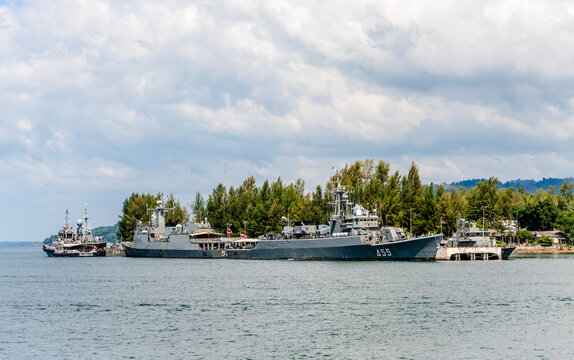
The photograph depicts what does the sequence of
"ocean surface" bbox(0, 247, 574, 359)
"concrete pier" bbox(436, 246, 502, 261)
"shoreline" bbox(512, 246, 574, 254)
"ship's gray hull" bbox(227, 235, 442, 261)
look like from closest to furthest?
1. "ocean surface" bbox(0, 247, 574, 359)
2. "ship's gray hull" bbox(227, 235, 442, 261)
3. "concrete pier" bbox(436, 246, 502, 261)
4. "shoreline" bbox(512, 246, 574, 254)

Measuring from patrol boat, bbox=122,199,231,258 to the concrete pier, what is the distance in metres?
43.3

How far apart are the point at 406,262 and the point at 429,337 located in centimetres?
6120

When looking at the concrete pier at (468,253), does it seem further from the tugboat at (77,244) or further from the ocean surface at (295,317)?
the tugboat at (77,244)

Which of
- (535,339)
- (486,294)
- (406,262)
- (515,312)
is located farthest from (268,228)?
(535,339)

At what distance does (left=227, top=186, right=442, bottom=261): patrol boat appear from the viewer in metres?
99.8

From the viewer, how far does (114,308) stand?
5241 cm

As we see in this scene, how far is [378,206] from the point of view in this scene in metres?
127

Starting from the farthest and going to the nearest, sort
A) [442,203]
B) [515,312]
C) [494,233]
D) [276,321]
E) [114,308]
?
[494,233]
[442,203]
[114,308]
[515,312]
[276,321]

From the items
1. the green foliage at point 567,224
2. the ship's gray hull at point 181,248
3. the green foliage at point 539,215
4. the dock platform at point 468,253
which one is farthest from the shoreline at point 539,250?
the ship's gray hull at point 181,248

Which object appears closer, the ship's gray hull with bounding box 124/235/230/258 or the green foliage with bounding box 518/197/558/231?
the ship's gray hull with bounding box 124/235/230/258

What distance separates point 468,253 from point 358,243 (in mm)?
24353

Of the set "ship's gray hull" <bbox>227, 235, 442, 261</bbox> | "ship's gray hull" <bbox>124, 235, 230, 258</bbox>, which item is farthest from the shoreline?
"ship's gray hull" <bbox>124, 235, 230, 258</bbox>

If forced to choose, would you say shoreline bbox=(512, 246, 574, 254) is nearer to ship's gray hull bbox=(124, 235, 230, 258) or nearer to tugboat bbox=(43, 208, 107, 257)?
ship's gray hull bbox=(124, 235, 230, 258)

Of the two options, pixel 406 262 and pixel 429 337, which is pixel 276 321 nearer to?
pixel 429 337
